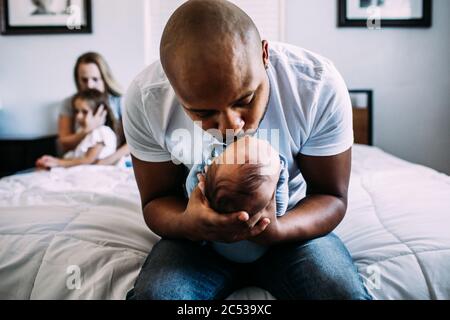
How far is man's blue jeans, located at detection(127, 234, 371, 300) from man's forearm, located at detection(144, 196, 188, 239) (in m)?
0.02

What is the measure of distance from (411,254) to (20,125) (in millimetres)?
2397

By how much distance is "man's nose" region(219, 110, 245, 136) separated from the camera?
56 cm

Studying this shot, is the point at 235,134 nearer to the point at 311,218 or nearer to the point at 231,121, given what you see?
the point at 231,121

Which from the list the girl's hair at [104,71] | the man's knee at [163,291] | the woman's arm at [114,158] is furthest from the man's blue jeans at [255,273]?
the girl's hair at [104,71]

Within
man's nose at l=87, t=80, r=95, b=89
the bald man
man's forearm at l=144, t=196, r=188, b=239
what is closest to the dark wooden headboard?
man's nose at l=87, t=80, r=95, b=89

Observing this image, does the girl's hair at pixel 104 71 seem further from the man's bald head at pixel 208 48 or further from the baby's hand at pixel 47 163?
the man's bald head at pixel 208 48

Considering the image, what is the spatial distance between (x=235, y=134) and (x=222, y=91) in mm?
86

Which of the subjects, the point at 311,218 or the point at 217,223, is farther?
the point at 311,218

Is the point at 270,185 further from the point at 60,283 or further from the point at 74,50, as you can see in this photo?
the point at 74,50

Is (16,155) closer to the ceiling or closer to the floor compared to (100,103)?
closer to the floor

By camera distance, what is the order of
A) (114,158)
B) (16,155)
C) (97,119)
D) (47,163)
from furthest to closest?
(16,155), (97,119), (114,158), (47,163)

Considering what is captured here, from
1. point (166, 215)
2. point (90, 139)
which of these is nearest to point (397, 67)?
point (90, 139)

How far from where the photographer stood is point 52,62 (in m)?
2.51

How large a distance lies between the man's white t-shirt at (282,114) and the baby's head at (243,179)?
131 mm
